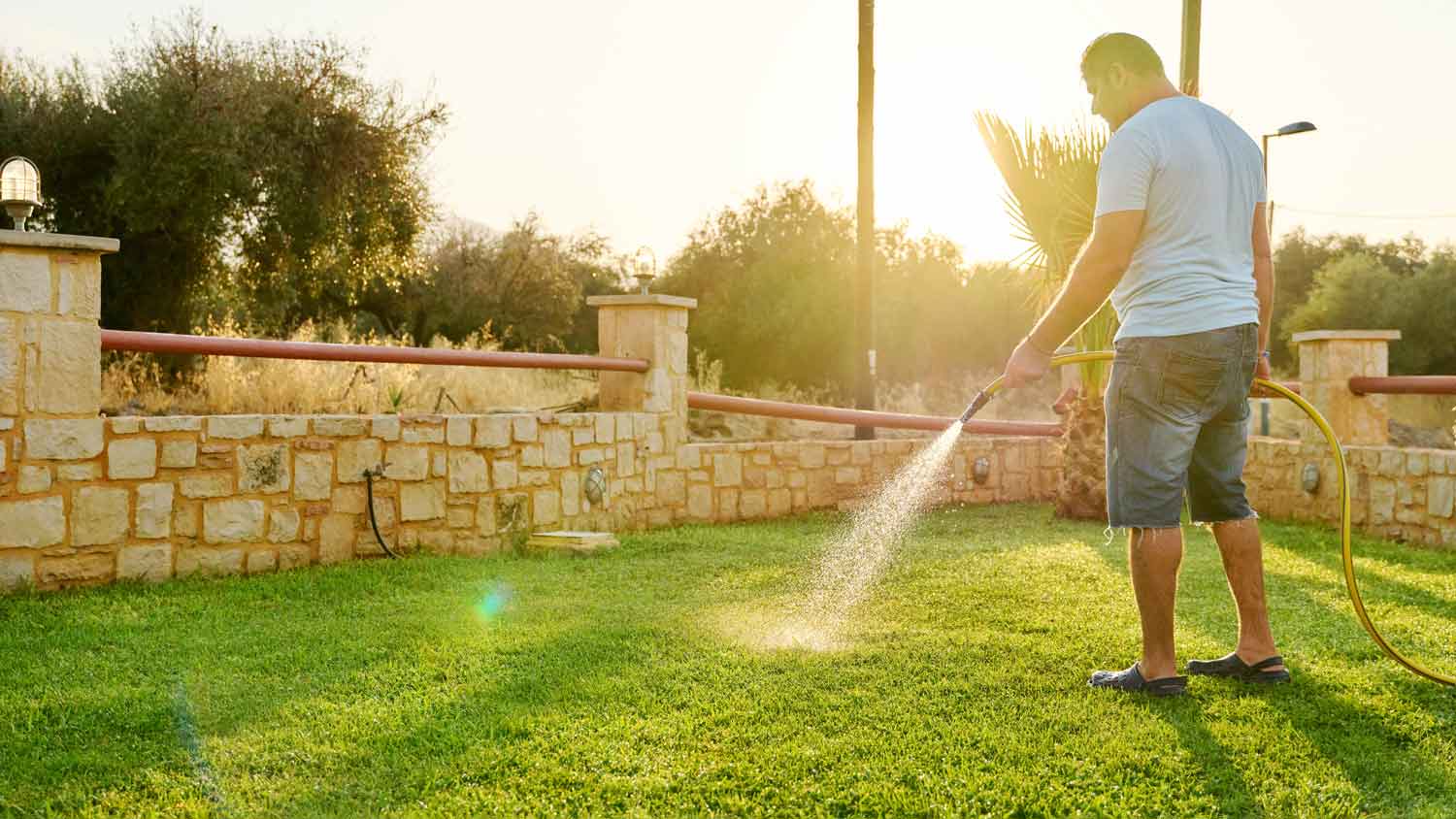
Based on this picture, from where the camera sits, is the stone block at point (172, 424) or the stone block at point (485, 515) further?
the stone block at point (485, 515)

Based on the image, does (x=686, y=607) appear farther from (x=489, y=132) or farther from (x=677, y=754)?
(x=489, y=132)

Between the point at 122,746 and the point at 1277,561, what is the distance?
546 cm

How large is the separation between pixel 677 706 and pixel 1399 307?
96.8ft

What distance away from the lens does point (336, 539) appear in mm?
5609

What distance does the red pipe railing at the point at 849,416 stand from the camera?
301 inches

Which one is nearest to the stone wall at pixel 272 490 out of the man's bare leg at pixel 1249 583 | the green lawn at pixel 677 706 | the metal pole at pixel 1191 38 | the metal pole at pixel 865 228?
the green lawn at pixel 677 706

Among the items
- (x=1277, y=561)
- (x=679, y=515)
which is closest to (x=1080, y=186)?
(x=1277, y=561)

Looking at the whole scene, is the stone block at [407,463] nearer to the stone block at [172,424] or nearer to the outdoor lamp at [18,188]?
the stone block at [172,424]

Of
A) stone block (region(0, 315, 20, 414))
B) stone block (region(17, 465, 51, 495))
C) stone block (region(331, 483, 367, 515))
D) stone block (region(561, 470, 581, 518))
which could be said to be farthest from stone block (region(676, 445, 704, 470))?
stone block (region(0, 315, 20, 414))

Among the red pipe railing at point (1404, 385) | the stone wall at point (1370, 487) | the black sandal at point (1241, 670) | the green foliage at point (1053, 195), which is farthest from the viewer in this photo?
the green foliage at point (1053, 195)

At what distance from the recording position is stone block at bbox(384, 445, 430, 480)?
19.1 feet

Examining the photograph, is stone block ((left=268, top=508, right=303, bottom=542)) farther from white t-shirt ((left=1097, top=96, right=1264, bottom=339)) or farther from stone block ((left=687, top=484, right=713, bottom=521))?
white t-shirt ((left=1097, top=96, right=1264, bottom=339))

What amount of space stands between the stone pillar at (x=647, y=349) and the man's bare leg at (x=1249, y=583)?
4.45 m

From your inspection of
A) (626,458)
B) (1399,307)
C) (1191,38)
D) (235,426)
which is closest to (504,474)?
(626,458)
